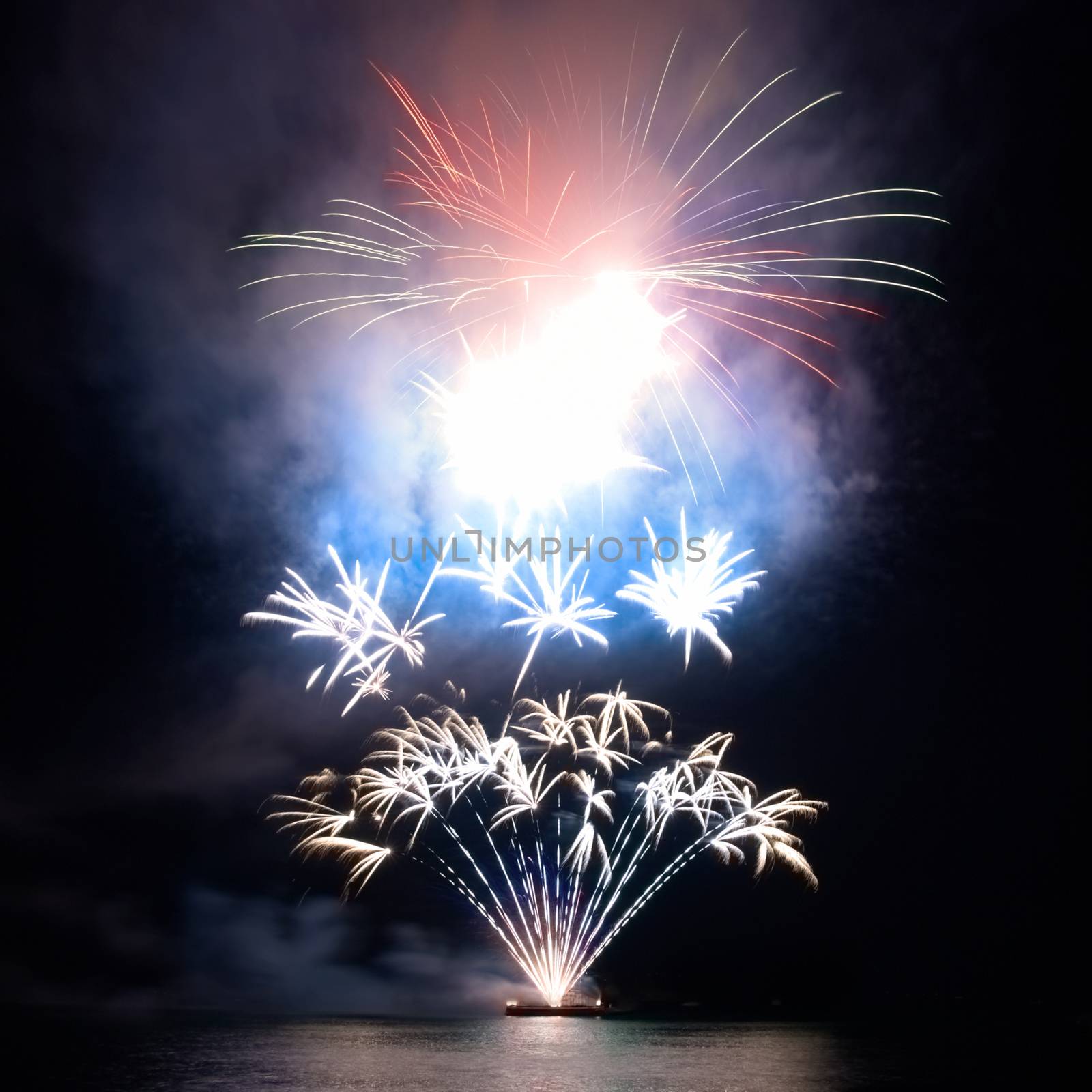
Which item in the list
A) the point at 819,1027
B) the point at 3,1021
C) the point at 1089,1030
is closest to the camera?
the point at 1089,1030

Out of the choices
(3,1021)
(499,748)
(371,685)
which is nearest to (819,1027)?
(499,748)

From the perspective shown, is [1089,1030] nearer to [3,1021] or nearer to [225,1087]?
[225,1087]

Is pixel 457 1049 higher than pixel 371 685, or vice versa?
pixel 371 685

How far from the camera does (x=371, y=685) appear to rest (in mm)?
31406

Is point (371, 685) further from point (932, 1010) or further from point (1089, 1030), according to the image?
point (932, 1010)

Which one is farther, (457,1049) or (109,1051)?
(457,1049)

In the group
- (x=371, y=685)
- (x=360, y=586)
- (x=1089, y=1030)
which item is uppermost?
(x=360, y=586)

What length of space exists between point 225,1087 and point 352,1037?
39246 millimetres

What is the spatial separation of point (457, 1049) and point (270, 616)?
116ft

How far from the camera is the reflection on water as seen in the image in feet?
110

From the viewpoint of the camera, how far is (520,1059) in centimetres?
4516

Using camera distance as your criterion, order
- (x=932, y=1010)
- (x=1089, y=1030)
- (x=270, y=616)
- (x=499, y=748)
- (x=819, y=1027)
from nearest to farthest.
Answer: (x=270, y=616) < (x=499, y=748) < (x=1089, y=1030) < (x=819, y=1027) < (x=932, y=1010)

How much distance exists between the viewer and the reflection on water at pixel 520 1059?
110 ft

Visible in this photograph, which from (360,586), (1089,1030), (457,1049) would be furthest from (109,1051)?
(1089,1030)
